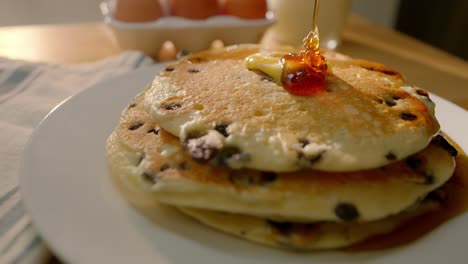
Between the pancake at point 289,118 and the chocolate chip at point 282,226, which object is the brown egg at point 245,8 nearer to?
the pancake at point 289,118

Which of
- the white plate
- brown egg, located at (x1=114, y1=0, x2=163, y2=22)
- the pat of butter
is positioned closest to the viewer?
the white plate

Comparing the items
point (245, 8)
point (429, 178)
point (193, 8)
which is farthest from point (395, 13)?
point (429, 178)

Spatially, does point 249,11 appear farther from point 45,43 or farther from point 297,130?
point 297,130

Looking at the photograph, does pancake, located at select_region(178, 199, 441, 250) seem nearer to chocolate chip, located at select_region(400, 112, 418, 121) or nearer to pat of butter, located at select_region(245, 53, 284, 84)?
chocolate chip, located at select_region(400, 112, 418, 121)

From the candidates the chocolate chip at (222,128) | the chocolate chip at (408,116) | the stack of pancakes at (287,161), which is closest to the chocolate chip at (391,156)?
the stack of pancakes at (287,161)

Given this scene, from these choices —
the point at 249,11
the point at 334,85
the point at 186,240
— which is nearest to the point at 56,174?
the point at 186,240

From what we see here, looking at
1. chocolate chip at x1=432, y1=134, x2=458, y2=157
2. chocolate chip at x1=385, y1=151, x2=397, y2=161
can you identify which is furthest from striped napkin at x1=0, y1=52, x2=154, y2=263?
chocolate chip at x1=432, y1=134, x2=458, y2=157

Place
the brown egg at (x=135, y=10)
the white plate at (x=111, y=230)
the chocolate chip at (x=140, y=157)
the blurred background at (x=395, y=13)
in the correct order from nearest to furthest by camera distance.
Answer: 1. the white plate at (x=111, y=230)
2. the chocolate chip at (x=140, y=157)
3. the brown egg at (x=135, y=10)
4. the blurred background at (x=395, y=13)
